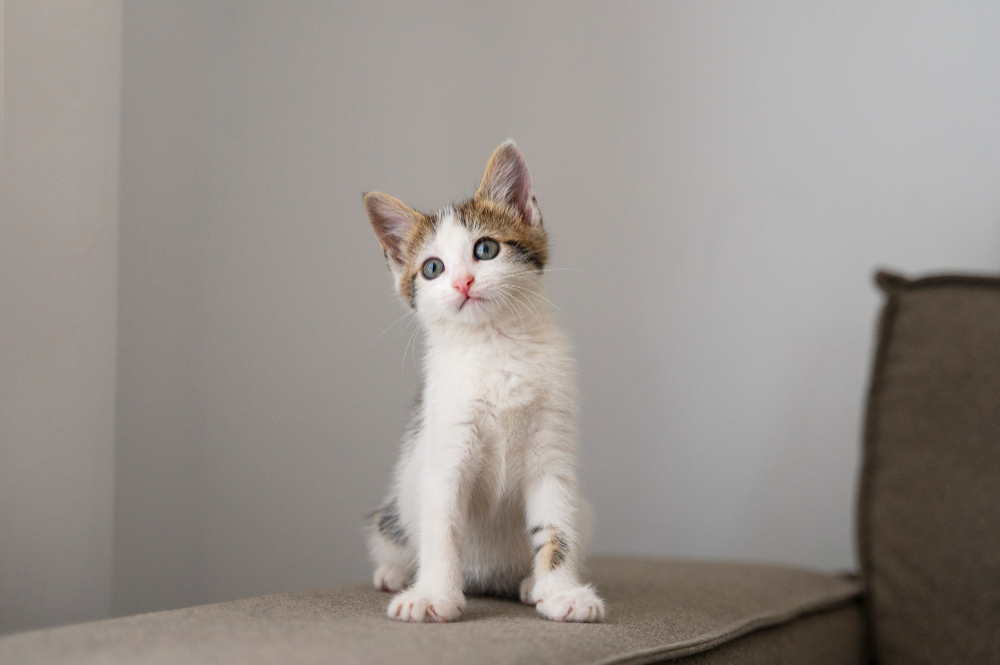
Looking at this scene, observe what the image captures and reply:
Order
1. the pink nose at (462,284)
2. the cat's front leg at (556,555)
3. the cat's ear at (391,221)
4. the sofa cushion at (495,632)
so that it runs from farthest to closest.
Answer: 1. the cat's ear at (391,221)
2. the pink nose at (462,284)
3. the cat's front leg at (556,555)
4. the sofa cushion at (495,632)

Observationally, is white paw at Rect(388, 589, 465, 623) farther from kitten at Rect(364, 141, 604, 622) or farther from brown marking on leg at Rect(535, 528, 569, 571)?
brown marking on leg at Rect(535, 528, 569, 571)

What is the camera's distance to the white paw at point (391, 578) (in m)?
1.20

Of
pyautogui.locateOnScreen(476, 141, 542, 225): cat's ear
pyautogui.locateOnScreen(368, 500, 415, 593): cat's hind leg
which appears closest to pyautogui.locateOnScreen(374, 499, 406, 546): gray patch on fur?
pyautogui.locateOnScreen(368, 500, 415, 593): cat's hind leg

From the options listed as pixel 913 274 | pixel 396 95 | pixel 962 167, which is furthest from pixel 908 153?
pixel 396 95

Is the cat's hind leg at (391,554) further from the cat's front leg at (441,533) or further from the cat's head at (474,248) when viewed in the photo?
the cat's head at (474,248)

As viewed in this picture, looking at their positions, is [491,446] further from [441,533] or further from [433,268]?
[433,268]

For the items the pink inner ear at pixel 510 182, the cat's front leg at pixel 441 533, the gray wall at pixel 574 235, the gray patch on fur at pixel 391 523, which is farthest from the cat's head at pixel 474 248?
the gray wall at pixel 574 235

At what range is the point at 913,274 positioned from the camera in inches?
77.4

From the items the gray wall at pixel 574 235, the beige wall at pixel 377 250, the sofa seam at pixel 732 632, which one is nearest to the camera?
the sofa seam at pixel 732 632

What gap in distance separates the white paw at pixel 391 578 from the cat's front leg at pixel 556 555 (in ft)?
0.69

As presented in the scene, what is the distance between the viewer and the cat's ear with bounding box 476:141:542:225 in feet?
3.77

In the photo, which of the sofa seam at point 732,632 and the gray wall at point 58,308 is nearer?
A: the sofa seam at point 732,632

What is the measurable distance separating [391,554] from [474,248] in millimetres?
529

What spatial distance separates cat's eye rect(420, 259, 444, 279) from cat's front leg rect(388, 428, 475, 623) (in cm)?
24
